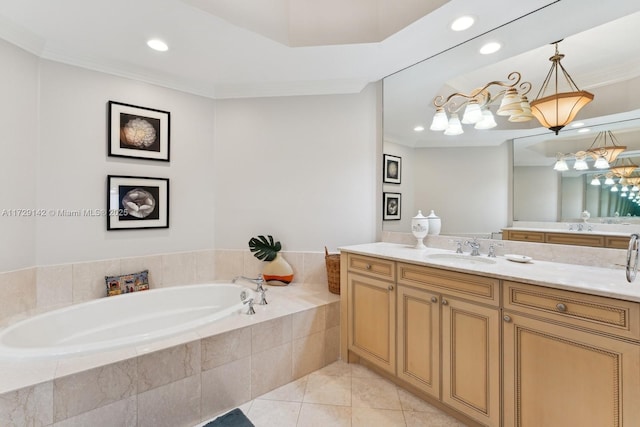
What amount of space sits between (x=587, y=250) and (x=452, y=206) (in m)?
0.84

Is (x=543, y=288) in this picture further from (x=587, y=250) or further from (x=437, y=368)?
(x=437, y=368)

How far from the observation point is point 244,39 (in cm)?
206

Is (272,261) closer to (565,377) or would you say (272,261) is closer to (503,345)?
(503,345)

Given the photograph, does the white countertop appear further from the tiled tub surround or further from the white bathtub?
the white bathtub

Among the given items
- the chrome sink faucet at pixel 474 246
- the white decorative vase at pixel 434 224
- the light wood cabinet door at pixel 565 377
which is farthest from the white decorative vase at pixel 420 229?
the light wood cabinet door at pixel 565 377

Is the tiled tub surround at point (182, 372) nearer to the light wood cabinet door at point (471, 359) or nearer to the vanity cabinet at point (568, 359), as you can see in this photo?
the light wood cabinet door at point (471, 359)

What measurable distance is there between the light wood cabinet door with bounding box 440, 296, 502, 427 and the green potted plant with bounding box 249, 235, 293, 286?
1491 millimetres

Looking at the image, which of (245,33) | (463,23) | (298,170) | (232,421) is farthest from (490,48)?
(232,421)

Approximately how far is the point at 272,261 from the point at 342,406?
4.45 feet

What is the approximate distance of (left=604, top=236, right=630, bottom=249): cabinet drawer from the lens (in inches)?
60.1

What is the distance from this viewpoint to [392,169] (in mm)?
2654

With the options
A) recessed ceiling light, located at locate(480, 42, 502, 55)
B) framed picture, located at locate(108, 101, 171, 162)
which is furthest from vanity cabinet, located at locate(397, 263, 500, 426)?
framed picture, located at locate(108, 101, 171, 162)

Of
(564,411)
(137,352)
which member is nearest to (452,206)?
(564,411)

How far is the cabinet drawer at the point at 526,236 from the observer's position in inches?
72.0
